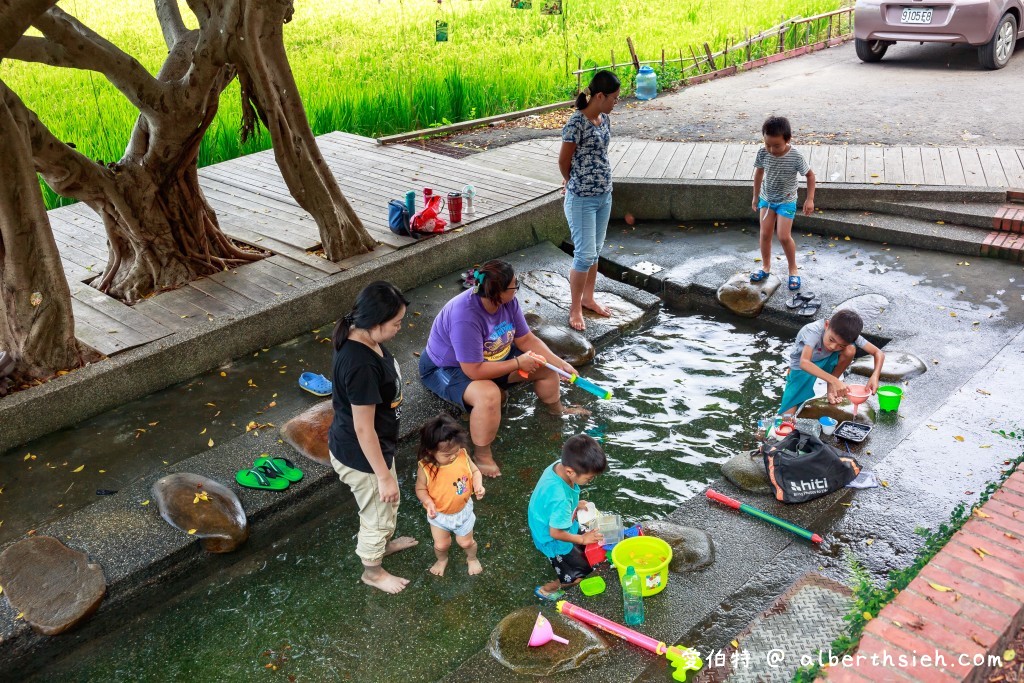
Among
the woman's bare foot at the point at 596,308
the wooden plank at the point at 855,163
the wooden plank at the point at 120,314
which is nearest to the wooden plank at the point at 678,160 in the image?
the wooden plank at the point at 855,163

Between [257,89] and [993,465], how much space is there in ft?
19.2

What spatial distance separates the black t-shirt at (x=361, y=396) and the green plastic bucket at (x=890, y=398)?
324 centimetres

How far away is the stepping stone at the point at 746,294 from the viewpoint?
725cm

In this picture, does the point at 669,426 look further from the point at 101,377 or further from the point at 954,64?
the point at 954,64

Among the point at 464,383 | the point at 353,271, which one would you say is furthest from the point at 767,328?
the point at 353,271

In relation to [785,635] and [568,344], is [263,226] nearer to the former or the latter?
[568,344]

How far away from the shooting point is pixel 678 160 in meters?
9.75

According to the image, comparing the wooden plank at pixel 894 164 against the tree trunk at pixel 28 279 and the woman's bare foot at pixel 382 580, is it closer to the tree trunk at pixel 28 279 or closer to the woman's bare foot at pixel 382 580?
the woman's bare foot at pixel 382 580

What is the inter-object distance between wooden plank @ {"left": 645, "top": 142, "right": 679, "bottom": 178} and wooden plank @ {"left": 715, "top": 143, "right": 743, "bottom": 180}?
1.96 ft

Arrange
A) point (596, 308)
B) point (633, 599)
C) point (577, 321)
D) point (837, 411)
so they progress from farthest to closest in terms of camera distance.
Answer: point (596, 308) → point (577, 321) → point (837, 411) → point (633, 599)

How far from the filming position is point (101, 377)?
234 inches

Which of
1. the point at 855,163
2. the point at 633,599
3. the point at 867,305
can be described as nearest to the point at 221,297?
the point at 633,599

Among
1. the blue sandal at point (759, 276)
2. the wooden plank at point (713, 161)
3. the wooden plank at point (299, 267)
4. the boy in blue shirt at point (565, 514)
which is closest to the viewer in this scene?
the boy in blue shirt at point (565, 514)

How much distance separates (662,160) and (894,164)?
248cm
